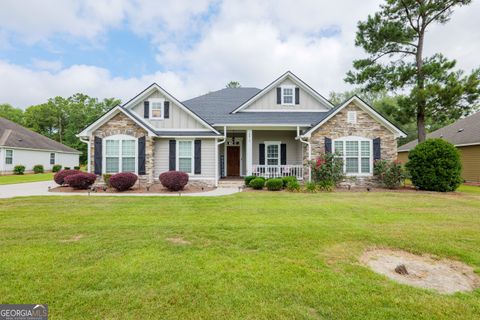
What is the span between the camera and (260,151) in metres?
15.5

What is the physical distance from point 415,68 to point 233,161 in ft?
41.8

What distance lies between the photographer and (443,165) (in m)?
11.4

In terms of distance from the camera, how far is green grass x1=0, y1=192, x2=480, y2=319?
2.61 metres

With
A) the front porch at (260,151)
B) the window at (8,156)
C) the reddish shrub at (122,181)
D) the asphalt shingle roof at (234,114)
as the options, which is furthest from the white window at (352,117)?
the window at (8,156)

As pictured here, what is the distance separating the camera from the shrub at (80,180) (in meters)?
11.5

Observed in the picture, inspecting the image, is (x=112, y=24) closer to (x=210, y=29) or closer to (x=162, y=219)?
(x=210, y=29)

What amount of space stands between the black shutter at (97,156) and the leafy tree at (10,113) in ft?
154

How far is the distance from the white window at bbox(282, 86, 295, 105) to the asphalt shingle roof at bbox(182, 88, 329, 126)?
2.71ft

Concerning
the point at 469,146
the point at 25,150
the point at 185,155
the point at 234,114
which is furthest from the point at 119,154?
A: the point at 469,146

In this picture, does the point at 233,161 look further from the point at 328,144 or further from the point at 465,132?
the point at 465,132

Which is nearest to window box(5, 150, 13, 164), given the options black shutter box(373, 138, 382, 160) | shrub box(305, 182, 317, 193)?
shrub box(305, 182, 317, 193)

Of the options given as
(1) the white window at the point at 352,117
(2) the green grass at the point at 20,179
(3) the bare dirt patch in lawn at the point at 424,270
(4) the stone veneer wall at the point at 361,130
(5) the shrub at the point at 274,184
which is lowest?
(3) the bare dirt patch in lawn at the point at 424,270

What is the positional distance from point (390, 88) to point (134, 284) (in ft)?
58.4

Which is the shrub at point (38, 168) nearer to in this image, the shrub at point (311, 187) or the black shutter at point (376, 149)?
the shrub at point (311, 187)
